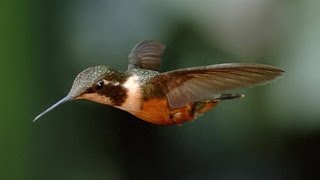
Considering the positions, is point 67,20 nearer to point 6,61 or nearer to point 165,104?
point 6,61

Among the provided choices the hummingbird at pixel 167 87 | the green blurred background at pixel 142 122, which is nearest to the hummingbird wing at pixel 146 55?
the hummingbird at pixel 167 87

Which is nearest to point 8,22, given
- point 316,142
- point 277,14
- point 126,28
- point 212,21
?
point 126,28

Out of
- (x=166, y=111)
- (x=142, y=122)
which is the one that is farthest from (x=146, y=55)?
(x=142, y=122)

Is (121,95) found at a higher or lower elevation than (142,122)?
higher

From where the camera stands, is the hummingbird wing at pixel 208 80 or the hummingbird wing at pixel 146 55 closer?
the hummingbird wing at pixel 208 80

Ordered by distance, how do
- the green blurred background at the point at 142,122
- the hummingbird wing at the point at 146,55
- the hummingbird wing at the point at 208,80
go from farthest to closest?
the green blurred background at the point at 142,122 → the hummingbird wing at the point at 146,55 → the hummingbird wing at the point at 208,80

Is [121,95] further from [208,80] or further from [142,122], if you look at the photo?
[142,122]

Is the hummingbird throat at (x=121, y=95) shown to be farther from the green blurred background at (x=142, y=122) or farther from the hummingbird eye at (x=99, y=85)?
the green blurred background at (x=142, y=122)
